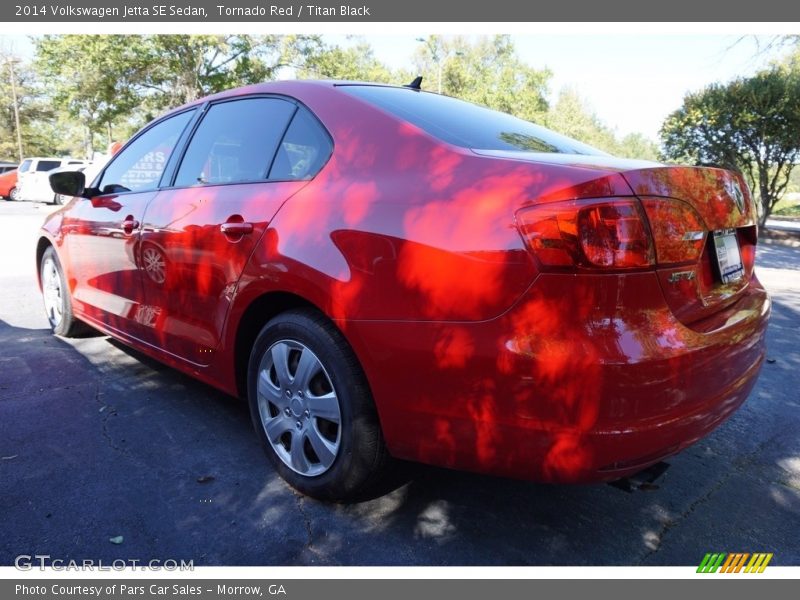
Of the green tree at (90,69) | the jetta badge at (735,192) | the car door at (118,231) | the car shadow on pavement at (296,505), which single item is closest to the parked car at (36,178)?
the green tree at (90,69)

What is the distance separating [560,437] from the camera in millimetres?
1668

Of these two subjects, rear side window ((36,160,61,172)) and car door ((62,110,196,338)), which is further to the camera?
rear side window ((36,160,61,172))

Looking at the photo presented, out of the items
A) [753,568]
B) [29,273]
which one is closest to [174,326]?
[753,568]

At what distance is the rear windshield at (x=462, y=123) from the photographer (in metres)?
2.20

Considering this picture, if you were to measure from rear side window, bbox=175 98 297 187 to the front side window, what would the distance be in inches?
10.7

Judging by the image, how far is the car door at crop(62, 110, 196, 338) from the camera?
329 centimetres

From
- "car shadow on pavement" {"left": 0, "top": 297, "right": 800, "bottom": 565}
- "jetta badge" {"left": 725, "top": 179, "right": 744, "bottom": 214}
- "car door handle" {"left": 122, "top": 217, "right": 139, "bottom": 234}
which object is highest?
"jetta badge" {"left": 725, "top": 179, "right": 744, "bottom": 214}

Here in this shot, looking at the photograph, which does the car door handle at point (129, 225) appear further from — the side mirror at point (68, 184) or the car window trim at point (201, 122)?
the side mirror at point (68, 184)

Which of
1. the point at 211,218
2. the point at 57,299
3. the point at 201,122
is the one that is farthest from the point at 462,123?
the point at 57,299

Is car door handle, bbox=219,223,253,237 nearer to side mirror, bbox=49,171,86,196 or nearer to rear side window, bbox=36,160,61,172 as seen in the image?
side mirror, bbox=49,171,86,196

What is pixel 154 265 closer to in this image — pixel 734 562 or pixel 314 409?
pixel 314 409

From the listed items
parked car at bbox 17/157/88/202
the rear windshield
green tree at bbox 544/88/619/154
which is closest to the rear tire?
the rear windshield

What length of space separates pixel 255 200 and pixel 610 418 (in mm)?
1642

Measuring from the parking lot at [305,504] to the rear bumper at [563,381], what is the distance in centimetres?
47
